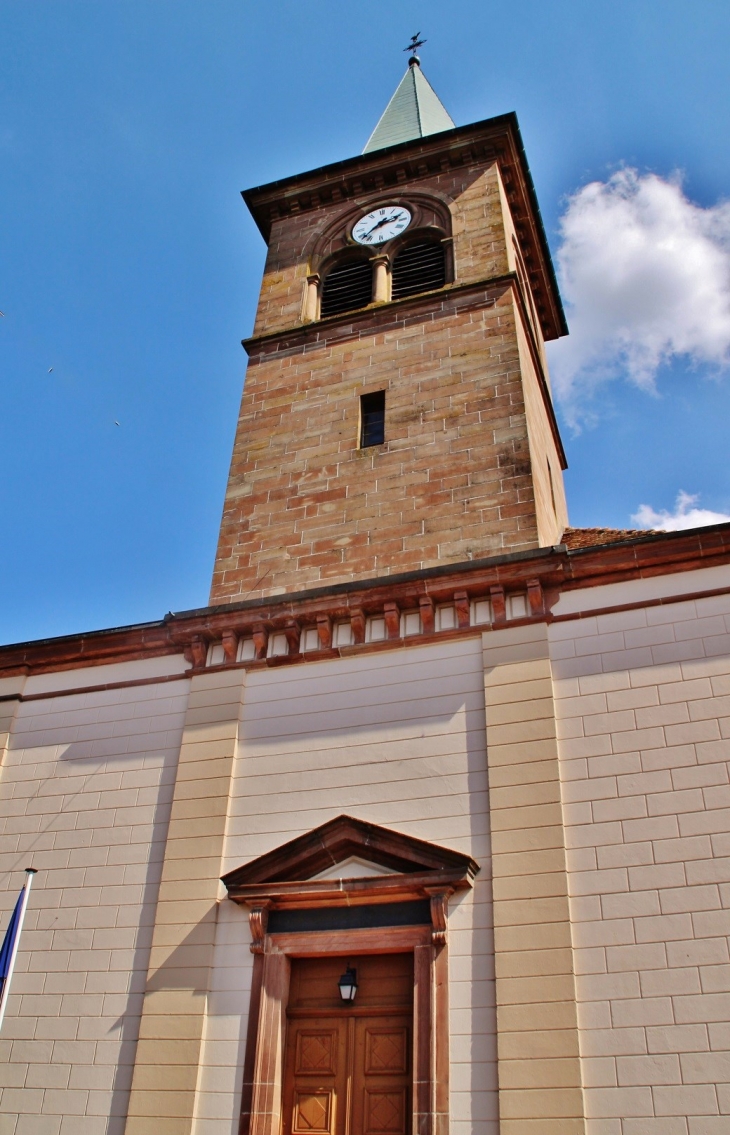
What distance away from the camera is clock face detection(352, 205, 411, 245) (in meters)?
19.4

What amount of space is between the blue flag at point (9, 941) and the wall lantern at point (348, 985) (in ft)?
12.9

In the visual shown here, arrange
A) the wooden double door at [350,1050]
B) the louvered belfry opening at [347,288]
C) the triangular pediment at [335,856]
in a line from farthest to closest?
the louvered belfry opening at [347,288]
the triangular pediment at [335,856]
the wooden double door at [350,1050]

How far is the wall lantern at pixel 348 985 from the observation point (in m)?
10.8

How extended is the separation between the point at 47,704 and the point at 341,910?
226 inches

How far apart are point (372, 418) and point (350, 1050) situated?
9.50 meters

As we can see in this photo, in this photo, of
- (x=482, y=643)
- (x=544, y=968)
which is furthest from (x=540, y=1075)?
(x=482, y=643)

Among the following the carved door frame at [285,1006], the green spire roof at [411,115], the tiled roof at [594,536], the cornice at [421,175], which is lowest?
the carved door frame at [285,1006]

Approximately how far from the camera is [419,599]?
12.8 m

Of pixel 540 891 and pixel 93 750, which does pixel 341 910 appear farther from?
pixel 93 750

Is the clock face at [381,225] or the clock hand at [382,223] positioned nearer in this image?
the clock face at [381,225]

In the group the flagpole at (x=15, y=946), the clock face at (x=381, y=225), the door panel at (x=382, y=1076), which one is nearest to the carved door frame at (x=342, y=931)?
the door panel at (x=382, y=1076)

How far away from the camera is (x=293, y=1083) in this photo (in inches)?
419

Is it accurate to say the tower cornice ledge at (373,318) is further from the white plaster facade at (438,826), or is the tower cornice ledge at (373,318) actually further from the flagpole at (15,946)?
the flagpole at (15,946)

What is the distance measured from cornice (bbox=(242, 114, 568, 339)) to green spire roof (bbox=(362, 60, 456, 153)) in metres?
1.63
